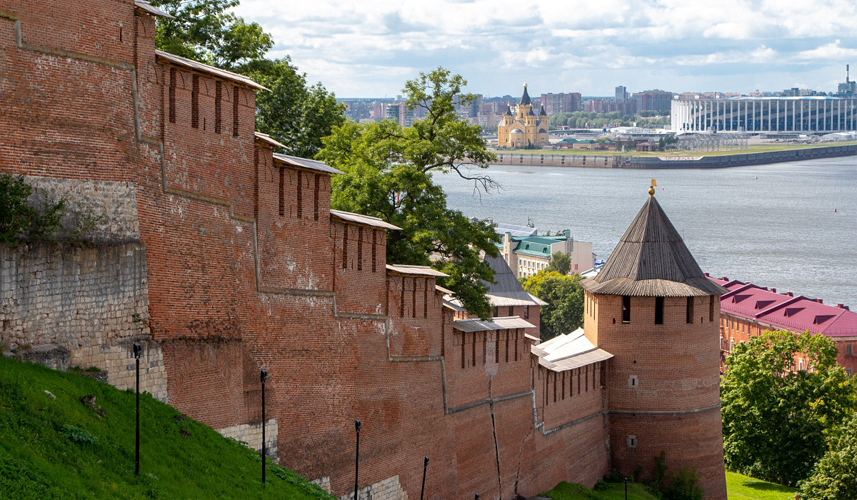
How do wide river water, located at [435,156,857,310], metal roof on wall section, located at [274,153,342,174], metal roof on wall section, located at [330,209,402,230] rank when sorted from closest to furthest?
metal roof on wall section, located at [274,153,342,174]
metal roof on wall section, located at [330,209,402,230]
wide river water, located at [435,156,857,310]

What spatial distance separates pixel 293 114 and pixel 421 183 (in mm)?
6992

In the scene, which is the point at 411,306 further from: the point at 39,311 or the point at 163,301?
the point at 39,311

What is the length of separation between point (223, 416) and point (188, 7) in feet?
43.5

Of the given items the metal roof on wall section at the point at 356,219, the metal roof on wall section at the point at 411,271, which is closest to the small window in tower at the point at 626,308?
the metal roof on wall section at the point at 411,271

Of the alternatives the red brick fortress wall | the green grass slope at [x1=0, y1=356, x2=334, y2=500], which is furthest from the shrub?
the green grass slope at [x1=0, y1=356, x2=334, y2=500]

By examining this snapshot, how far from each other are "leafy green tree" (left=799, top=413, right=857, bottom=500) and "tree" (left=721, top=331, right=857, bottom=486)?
4861mm

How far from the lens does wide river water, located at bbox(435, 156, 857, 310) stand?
92.8 m

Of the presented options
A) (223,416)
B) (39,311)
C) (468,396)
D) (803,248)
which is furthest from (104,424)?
(803,248)

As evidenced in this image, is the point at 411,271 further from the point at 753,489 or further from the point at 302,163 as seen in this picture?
the point at 753,489

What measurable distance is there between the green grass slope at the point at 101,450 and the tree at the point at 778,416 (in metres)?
26.1

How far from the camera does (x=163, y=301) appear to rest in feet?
53.7

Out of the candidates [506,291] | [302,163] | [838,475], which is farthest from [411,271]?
[506,291]

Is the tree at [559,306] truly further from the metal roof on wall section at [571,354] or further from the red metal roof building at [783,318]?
the metal roof on wall section at [571,354]

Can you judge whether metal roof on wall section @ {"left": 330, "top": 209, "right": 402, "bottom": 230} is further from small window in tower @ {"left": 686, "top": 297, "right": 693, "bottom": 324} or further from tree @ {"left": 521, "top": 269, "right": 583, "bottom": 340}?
tree @ {"left": 521, "top": 269, "right": 583, "bottom": 340}
